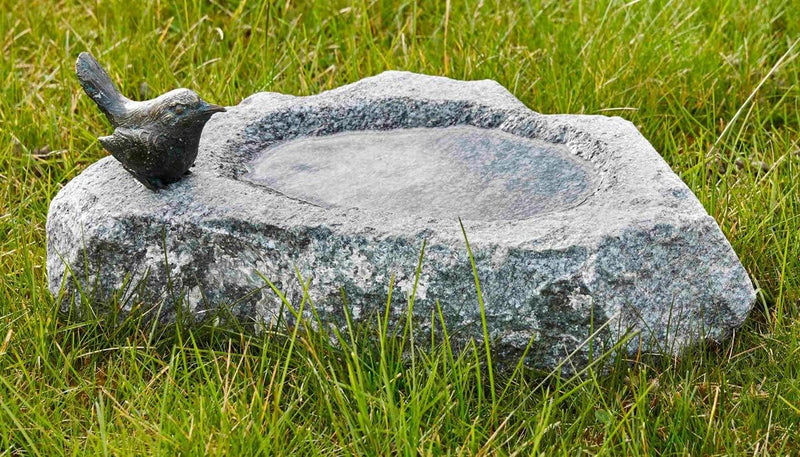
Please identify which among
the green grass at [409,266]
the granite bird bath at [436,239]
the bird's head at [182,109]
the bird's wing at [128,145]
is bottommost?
the green grass at [409,266]

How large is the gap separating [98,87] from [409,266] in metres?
0.96

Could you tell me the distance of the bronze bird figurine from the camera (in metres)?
2.34

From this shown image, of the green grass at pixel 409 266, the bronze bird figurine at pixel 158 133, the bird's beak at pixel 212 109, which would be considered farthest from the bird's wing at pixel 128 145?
the green grass at pixel 409 266

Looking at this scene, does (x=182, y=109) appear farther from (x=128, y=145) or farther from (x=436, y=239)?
(x=436, y=239)

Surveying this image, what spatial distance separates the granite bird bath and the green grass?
100 millimetres

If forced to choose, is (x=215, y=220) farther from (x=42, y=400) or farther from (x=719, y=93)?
(x=719, y=93)

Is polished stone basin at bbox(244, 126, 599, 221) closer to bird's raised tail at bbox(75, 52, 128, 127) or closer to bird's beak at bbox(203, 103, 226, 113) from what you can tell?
bird's beak at bbox(203, 103, 226, 113)

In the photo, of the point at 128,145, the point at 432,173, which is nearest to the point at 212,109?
the point at 128,145

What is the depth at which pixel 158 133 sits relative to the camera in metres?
2.35

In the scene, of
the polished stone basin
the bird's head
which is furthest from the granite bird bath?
the bird's head

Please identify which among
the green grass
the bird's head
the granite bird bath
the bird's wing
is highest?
the bird's head

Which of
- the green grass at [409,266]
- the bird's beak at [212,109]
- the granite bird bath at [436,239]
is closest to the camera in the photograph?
the green grass at [409,266]

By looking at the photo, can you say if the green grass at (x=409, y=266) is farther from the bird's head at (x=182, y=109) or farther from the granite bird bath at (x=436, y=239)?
the bird's head at (x=182, y=109)

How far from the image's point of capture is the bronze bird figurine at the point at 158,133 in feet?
7.68
